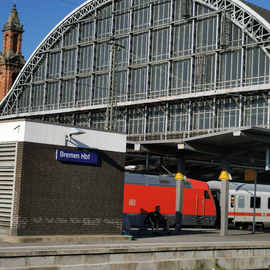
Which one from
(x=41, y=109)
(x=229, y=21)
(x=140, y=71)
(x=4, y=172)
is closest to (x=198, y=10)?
(x=229, y=21)

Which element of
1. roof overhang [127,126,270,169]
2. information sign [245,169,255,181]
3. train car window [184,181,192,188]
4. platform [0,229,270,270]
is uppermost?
roof overhang [127,126,270,169]

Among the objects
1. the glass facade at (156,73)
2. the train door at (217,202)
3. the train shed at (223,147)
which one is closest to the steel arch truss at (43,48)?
the glass facade at (156,73)

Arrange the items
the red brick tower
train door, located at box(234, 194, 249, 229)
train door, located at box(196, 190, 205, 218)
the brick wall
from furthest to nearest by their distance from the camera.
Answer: the red brick tower → train door, located at box(234, 194, 249, 229) → train door, located at box(196, 190, 205, 218) → the brick wall

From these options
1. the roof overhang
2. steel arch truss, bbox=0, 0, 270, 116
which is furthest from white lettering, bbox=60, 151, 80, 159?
steel arch truss, bbox=0, 0, 270, 116

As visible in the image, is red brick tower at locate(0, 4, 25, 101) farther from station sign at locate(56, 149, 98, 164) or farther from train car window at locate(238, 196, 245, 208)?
station sign at locate(56, 149, 98, 164)

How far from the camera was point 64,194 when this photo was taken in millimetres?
20609

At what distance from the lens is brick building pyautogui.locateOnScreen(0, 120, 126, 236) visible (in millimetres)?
19641

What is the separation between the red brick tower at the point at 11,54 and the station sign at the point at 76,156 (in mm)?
57005

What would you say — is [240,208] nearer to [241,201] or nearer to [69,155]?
[241,201]

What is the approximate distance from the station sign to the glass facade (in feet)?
79.3

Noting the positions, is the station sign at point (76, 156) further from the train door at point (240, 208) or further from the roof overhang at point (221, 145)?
A: the train door at point (240, 208)

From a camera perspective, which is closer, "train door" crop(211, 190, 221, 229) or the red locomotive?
the red locomotive

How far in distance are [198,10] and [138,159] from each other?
16757mm

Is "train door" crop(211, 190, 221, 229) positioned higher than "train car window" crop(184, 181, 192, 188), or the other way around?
"train car window" crop(184, 181, 192, 188)
